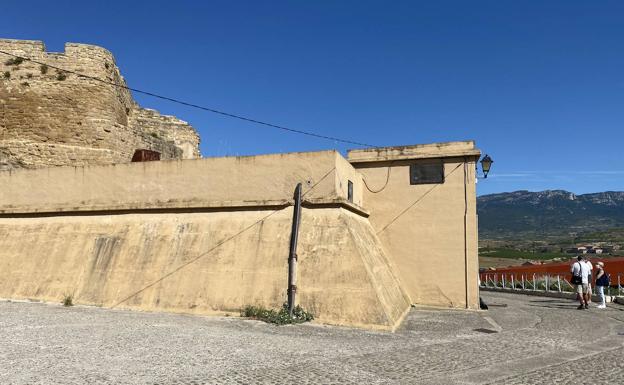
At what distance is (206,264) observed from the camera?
12.3m

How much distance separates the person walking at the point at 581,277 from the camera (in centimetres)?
1484

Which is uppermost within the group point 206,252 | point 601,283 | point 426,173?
point 426,173

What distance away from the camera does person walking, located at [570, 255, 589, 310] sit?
48.7 feet

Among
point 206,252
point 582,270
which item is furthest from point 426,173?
point 206,252

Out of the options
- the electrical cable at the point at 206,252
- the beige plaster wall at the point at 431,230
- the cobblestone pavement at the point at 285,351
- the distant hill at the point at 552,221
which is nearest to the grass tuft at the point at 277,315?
the cobblestone pavement at the point at 285,351

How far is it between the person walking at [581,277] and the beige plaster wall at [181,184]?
7.15 metres

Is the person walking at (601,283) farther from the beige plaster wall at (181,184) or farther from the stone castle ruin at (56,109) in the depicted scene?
the stone castle ruin at (56,109)

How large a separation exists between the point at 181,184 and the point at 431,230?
7.83 meters

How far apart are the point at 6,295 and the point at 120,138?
9969mm

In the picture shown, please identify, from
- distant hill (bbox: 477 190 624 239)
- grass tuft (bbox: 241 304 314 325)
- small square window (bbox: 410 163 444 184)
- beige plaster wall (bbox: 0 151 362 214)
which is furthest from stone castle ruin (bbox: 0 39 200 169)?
distant hill (bbox: 477 190 624 239)

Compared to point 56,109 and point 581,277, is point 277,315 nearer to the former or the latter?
point 581,277

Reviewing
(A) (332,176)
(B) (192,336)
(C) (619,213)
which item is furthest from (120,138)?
(C) (619,213)

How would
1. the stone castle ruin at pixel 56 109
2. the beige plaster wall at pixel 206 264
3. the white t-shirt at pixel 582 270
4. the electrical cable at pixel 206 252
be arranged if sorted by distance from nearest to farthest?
the beige plaster wall at pixel 206 264 → the electrical cable at pixel 206 252 → the white t-shirt at pixel 582 270 → the stone castle ruin at pixel 56 109

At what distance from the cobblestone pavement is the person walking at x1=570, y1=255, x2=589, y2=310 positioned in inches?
130
